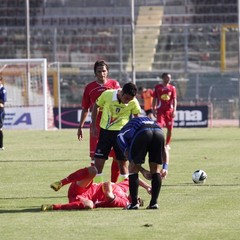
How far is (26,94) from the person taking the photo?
41.8 metres

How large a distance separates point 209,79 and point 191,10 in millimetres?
7567

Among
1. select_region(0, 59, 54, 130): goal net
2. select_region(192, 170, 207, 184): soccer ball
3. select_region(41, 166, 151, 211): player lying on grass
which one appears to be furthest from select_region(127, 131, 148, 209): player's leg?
select_region(0, 59, 54, 130): goal net

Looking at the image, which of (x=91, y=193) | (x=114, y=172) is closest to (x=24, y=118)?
(x=114, y=172)

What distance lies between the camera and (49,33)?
5150 cm

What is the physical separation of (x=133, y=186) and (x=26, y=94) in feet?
95.4

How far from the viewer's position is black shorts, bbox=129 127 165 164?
12.9 meters

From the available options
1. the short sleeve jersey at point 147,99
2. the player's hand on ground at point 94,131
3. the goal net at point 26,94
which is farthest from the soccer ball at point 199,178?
the goal net at point 26,94

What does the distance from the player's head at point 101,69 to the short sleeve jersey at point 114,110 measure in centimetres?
84

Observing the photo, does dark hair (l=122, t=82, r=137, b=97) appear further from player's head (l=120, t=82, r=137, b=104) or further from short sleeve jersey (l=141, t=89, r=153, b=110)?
short sleeve jersey (l=141, t=89, r=153, b=110)

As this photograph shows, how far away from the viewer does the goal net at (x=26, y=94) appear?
41125mm

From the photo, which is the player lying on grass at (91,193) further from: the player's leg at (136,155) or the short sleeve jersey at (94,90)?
the short sleeve jersey at (94,90)

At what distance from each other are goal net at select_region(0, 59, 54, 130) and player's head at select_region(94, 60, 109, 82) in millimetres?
25660

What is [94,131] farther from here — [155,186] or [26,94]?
[26,94]

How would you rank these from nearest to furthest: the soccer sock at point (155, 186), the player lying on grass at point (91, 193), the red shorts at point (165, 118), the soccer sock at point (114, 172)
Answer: the soccer sock at point (155, 186) → the player lying on grass at point (91, 193) → the soccer sock at point (114, 172) → the red shorts at point (165, 118)
